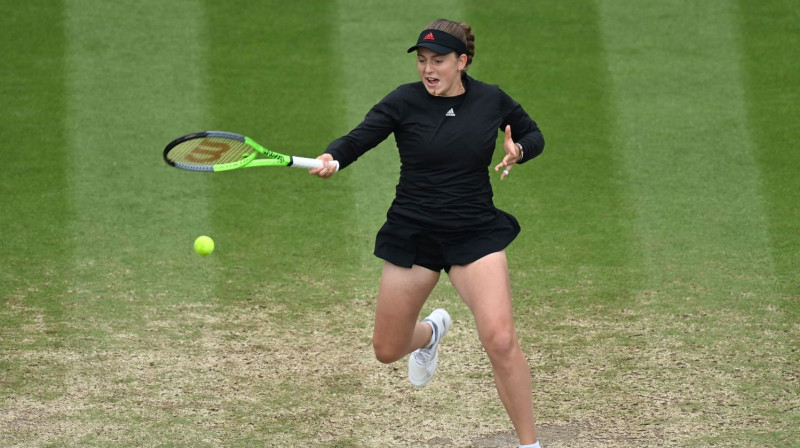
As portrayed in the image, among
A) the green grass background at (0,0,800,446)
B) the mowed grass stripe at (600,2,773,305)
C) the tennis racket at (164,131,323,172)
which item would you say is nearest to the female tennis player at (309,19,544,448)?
the tennis racket at (164,131,323,172)

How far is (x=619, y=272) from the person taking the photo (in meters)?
9.88

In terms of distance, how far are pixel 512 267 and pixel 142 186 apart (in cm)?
334

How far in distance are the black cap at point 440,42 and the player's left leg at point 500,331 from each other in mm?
1124

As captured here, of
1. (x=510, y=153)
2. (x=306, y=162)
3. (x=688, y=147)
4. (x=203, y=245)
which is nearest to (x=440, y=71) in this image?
(x=510, y=153)

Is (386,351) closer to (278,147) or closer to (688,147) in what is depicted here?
(278,147)

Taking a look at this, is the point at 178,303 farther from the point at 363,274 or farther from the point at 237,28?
the point at 237,28

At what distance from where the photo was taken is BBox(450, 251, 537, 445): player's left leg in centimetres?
679

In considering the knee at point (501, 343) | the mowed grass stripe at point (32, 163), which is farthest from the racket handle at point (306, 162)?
the mowed grass stripe at point (32, 163)

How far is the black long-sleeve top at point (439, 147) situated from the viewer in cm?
699

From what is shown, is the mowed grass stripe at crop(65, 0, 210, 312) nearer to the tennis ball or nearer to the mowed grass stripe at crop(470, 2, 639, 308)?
the tennis ball

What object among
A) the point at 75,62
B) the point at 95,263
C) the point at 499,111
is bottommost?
the point at 95,263

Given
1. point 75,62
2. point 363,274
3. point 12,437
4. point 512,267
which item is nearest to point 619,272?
point 512,267

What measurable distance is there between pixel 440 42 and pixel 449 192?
805 millimetres

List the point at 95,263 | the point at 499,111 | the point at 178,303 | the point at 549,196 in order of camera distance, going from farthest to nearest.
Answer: the point at 549,196
the point at 95,263
the point at 178,303
the point at 499,111
